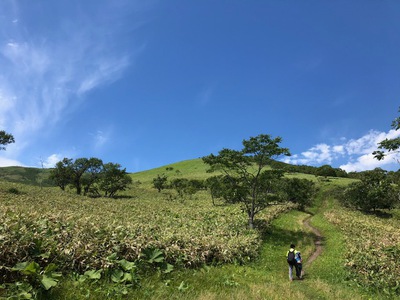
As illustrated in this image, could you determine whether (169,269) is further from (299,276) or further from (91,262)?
(299,276)

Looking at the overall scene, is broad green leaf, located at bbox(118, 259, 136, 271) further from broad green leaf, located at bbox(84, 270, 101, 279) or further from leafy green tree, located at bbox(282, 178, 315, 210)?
leafy green tree, located at bbox(282, 178, 315, 210)

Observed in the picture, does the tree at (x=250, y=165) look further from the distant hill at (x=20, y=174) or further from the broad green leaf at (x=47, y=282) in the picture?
the distant hill at (x=20, y=174)

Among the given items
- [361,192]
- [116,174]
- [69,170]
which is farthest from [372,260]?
[69,170]

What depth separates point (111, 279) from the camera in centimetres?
1018

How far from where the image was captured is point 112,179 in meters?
63.2

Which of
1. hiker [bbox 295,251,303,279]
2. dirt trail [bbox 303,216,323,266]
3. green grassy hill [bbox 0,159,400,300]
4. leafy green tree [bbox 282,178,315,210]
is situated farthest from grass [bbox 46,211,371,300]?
leafy green tree [bbox 282,178,315,210]

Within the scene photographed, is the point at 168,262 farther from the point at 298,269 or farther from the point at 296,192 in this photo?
the point at 296,192

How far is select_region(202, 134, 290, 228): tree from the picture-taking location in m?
29.8

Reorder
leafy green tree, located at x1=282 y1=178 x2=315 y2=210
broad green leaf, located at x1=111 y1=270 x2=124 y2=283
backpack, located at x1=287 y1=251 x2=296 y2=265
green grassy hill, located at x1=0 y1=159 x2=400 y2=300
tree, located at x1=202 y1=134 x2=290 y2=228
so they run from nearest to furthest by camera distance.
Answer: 1. green grassy hill, located at x1=0 y1=159 x2=400 y2=300
2. broad green leaf, located at x1=111 y1=270 x2=124 y2=283
3. backpack, located at x1=287 y1=251 x2=296 y2=265
4. tree, located at x1=202 y1=134 x2=290 y2=228
5. leafy green tree, located at x1=282 y1=178 x2=315 y2=210

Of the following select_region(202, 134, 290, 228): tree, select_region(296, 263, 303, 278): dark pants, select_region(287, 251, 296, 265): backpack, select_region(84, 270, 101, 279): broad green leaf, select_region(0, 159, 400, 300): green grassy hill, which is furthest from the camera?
select_region(202, 134, 290, 228): tree

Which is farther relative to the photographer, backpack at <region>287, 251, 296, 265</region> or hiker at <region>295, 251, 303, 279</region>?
hiker at <region>295, 251, 303, 279</region>

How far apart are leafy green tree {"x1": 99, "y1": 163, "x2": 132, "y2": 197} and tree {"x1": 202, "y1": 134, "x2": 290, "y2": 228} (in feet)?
124

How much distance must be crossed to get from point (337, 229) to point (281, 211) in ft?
35.8

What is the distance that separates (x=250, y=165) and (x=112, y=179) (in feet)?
136
